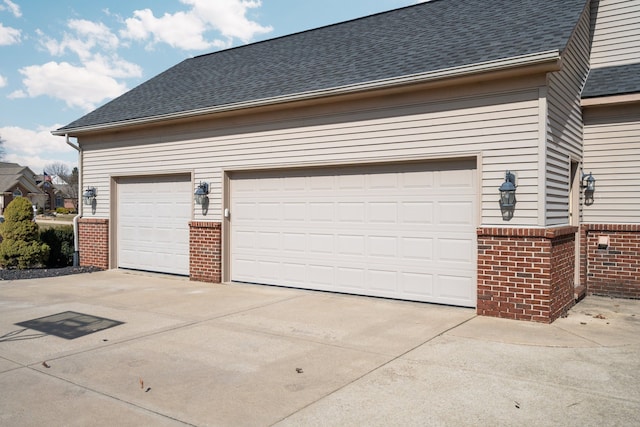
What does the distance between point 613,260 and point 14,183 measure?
53.5m

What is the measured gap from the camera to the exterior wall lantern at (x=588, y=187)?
357 inches

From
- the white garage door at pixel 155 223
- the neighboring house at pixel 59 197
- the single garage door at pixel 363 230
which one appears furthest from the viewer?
the neighboring house at pixel 59 197

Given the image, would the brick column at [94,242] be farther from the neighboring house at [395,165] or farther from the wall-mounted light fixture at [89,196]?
the wall-mounted light fixture at [89,196]

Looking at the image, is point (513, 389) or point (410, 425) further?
point (513, 389)

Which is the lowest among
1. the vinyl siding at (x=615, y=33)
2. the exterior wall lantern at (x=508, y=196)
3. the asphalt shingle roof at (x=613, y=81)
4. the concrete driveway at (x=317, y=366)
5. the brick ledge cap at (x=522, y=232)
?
the concrete driveway at (x=317, y=366)

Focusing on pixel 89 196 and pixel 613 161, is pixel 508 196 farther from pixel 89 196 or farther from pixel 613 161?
pixel 89 196

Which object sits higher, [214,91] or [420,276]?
[214,91]

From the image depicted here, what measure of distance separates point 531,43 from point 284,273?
588 centimetres

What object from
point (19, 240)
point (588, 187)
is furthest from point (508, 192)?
point (19, 240)

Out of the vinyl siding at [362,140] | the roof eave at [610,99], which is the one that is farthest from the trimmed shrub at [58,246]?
the roof eave at [610,99]

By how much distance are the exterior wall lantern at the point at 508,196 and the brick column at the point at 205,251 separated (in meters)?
5.78

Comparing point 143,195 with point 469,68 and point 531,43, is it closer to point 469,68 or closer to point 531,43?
point 469,68

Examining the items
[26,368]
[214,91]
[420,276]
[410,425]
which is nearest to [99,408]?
[26,368]

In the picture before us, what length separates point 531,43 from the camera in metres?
7.15
